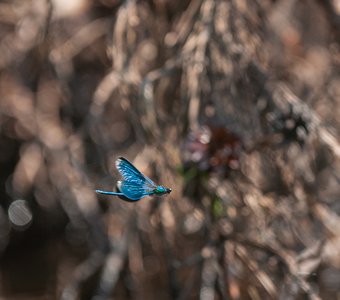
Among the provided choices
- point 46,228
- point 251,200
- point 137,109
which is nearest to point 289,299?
point 251,200

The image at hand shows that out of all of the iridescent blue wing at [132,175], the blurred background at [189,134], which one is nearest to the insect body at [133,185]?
the iridescent blue wing at [132,175]

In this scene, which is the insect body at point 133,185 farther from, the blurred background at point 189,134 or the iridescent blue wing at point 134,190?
the blurred background at point 189,134

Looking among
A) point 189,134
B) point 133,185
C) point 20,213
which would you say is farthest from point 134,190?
point 20,213

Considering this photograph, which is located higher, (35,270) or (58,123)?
(58,123)

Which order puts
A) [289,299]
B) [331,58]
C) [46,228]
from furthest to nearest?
[46,228], [331,58], [289,299]

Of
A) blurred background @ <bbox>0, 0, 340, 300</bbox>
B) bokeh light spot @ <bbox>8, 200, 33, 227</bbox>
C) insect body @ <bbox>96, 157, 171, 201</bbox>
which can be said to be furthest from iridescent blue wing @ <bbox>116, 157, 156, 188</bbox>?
bokeh light spot @ <bbox>8, 200, 33, 227</bbox>

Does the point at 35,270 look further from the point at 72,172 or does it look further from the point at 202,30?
the point at 202,30

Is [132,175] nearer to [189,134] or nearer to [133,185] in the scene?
[133,185]

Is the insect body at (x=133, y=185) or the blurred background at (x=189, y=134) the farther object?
the blurred background at (x=189, y=134)

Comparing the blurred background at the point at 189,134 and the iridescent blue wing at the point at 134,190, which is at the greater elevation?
the iridescent blue wing at the point at 134,190
